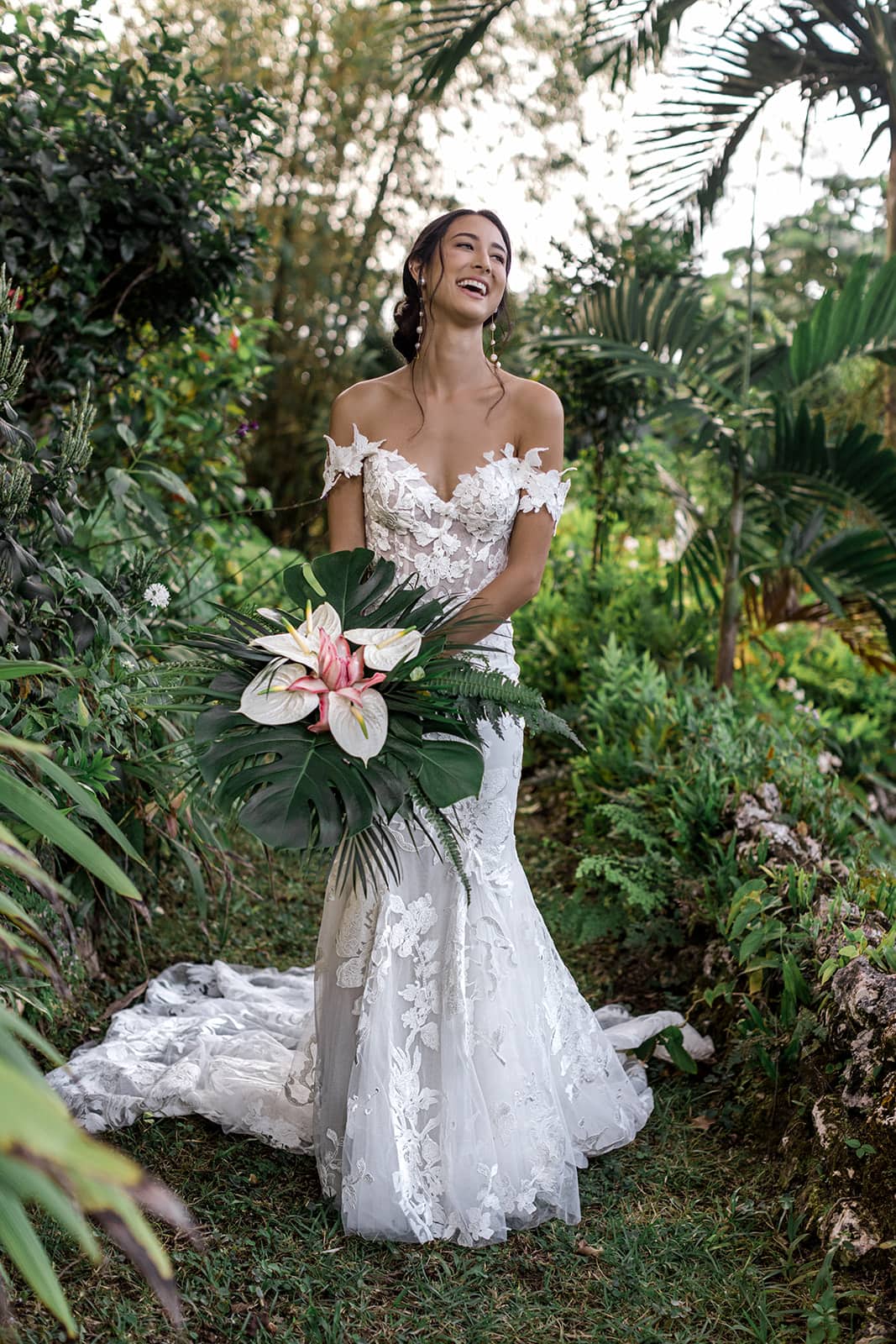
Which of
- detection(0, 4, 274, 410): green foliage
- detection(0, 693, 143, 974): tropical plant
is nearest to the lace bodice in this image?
detection(0, 693, 143, 974): tropical plant

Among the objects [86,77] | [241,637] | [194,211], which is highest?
[86,77]

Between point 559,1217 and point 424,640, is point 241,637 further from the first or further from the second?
point 559,1217

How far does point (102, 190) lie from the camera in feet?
11.9

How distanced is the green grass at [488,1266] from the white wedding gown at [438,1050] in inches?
2.8

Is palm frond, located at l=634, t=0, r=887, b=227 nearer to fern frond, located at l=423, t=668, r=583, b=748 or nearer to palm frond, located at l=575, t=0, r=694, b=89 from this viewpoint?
palm frond, located at l=575, t=0, r=694, b=89

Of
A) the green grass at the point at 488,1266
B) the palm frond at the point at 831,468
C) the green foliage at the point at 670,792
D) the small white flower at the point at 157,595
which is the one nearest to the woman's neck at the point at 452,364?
the small white flower at the point at 157,595

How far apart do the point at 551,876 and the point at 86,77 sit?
3.46 meters

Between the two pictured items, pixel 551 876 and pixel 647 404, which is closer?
pixel 551 876

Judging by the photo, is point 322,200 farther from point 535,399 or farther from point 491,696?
point 491,696

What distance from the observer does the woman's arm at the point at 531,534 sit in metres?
2.70

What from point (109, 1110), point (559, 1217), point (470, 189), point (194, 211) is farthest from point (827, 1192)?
point (470, 189)

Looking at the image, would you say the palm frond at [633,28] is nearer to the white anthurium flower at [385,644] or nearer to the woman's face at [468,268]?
the woman's face at [468,268]

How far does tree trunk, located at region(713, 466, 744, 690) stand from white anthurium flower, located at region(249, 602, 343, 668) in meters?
3.68

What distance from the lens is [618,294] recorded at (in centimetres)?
574
